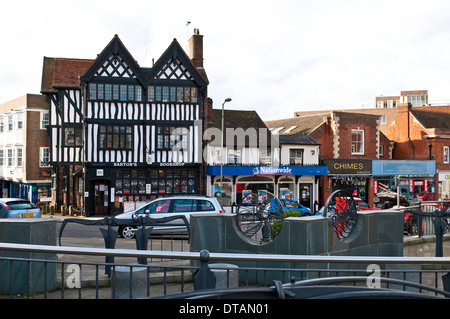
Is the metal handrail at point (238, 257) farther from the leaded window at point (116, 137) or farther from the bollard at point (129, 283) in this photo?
the leaded window at point (116, 137)

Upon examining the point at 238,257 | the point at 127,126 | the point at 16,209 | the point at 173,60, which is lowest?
the point at 16,209

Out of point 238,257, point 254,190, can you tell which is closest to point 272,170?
point 254,190

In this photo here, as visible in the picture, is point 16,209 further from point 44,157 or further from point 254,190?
point 254,190

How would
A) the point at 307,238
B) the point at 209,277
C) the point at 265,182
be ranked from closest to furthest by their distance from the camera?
the point at 209,277
the point at 307,238
the point at 265,182

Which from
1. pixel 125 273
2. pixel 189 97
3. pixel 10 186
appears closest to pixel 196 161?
pixel 189 97

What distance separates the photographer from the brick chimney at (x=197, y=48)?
32.8 meters

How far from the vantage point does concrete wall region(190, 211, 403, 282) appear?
323 inches

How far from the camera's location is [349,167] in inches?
1353

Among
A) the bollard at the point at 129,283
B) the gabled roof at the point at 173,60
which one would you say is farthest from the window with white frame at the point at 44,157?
the bollard at the point at 129,283

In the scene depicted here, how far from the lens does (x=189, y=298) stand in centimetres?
334

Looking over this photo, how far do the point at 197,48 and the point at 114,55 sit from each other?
6.89 meters

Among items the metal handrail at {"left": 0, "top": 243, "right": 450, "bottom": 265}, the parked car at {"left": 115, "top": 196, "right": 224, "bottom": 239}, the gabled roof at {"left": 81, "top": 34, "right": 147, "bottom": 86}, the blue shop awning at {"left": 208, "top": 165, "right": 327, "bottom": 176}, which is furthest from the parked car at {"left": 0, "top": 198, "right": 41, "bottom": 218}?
the metal handrail at {"left": 0, "top": 243, "right": 450, "bottom": 265}
